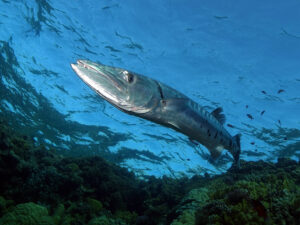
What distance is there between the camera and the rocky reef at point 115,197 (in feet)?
→ 14.7

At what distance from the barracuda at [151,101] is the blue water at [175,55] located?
31.0 feet

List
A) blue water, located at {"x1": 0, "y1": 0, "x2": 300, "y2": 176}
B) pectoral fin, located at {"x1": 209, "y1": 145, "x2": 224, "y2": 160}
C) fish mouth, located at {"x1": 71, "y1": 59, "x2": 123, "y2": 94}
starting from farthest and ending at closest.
A: blue water, located at {"x1": 0, "y1": 0, "x2": 300, "y2": 176} < pectoral fin, located at {"x1": 209, "y1": 145, "x2": 224, "y2": 160} < fish mouth, located at {"x1": 71, "y1": 59, "x2": 123, "y2": 94}

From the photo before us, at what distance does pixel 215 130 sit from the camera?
4609 millimetres

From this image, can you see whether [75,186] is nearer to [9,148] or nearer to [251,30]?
[9,148]

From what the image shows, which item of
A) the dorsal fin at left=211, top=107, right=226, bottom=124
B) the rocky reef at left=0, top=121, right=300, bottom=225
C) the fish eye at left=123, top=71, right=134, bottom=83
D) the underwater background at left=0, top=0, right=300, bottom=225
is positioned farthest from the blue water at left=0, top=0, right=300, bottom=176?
the fish eye at left=123, top=71, right=134, bottom=83

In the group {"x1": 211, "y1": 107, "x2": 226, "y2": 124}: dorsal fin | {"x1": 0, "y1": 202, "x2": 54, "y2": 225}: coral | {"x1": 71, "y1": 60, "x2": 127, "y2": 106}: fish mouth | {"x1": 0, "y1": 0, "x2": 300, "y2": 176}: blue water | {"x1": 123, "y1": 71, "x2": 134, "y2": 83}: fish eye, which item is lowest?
{"x1": 0, "y1": 202, "x2": 54, "y2": 225}: coral

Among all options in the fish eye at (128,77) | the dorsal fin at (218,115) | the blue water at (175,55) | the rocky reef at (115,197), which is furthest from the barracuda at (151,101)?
the blue water at (175,55)

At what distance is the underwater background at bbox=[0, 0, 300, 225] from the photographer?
7.37m

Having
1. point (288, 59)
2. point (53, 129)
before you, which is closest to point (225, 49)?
point (288, 59)

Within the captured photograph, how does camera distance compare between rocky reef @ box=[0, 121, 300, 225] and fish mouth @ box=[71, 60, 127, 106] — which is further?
rocky reef @ box=[0, 121, 300, 225]

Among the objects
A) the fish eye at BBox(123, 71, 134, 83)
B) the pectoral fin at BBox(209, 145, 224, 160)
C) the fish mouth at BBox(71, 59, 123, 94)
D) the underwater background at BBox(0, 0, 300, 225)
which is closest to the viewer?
the fish mouth at BBox(71, 59, 123, 94)

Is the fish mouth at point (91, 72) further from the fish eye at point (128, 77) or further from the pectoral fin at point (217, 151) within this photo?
the pectoral fin at point (217, 151)

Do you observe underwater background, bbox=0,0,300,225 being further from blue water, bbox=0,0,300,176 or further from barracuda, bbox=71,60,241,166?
barracuda, bbox=71,60,241,166

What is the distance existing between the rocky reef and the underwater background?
0.13 feet
